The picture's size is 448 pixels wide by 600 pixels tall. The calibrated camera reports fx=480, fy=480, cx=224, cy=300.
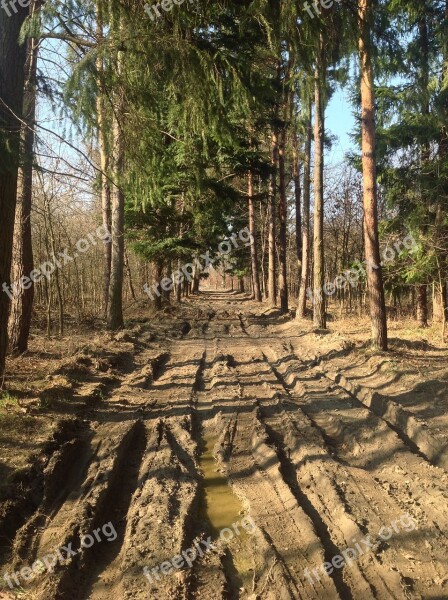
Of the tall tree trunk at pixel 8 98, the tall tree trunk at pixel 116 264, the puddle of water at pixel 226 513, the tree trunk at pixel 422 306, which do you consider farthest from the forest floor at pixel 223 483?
the tree trunk at pixel 422 306

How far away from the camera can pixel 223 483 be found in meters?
5.09

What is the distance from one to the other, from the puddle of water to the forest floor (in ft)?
0.05

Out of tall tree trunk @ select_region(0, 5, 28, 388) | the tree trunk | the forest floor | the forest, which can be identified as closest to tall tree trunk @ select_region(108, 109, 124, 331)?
the forest

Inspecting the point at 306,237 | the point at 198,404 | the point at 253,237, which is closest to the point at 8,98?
the point at 198,404

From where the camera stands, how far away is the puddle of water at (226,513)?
3.58 meters

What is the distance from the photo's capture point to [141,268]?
103ft

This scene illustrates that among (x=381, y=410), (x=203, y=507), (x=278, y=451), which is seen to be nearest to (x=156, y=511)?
(x=203, y=507)

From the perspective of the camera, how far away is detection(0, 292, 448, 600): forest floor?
3463mm

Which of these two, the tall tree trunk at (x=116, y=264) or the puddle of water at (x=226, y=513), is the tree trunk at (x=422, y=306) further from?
the puddle of water at (x=226, y=513)

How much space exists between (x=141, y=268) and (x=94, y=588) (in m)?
28.5

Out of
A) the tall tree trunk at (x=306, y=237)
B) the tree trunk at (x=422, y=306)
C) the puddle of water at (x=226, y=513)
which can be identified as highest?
the tall tree trunk at (x=306, y=237)

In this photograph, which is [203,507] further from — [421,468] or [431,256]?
[431,256]

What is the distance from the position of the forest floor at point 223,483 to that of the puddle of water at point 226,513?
2 centimetres

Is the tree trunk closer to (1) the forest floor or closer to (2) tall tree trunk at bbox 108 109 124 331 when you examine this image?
(1) the forest floor
